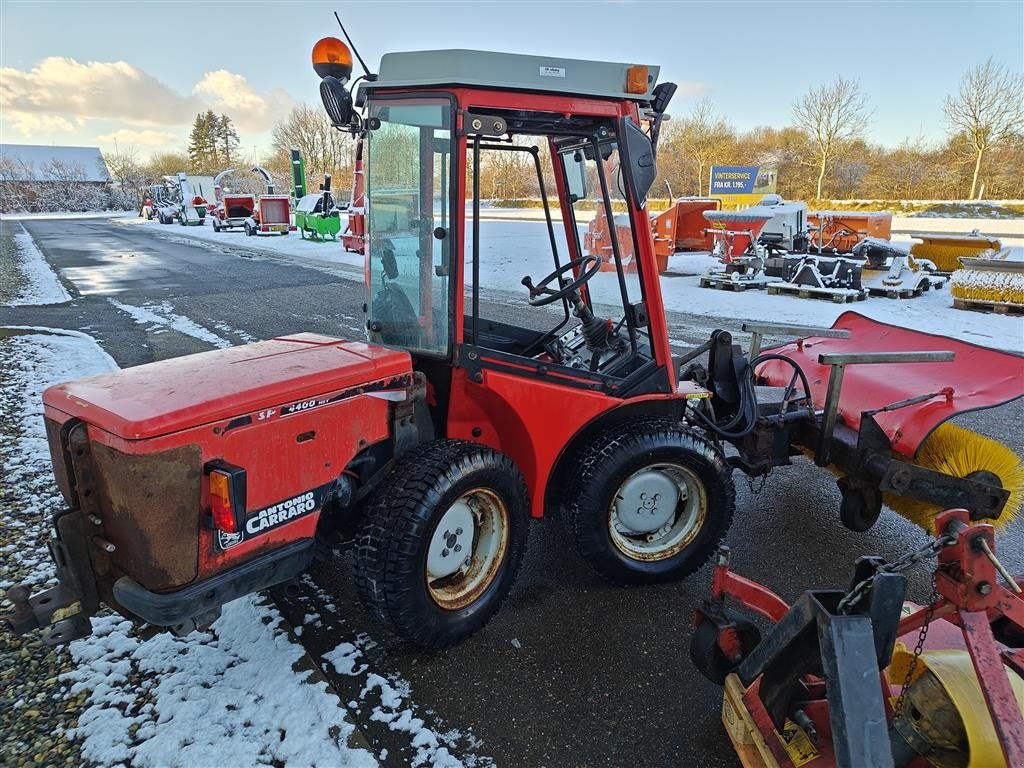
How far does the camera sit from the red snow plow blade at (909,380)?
3074 mm

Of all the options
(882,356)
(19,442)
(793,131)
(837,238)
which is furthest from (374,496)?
(793,131)

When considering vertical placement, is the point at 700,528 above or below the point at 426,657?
above

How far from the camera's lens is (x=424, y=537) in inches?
98.3

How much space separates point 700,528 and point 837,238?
1412 centimetres

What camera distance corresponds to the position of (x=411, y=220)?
2795 mm

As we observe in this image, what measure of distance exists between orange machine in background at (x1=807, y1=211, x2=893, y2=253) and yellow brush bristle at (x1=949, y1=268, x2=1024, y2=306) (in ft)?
13.1

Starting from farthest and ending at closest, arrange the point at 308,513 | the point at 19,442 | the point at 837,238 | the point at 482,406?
1. the point at 837,238
2. the point at 19,442
3. the point at 482,406
4. the point at 308,513

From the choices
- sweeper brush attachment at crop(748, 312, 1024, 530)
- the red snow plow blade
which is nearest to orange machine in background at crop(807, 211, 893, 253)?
A: the red snow plow blade

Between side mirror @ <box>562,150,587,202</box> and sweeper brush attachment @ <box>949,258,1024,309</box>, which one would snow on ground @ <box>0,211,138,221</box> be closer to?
sweeper brush attachment @ <box>949,258,1024,309</box>

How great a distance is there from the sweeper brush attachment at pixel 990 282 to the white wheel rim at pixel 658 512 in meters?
9.97

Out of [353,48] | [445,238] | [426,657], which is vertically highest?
[353,48]

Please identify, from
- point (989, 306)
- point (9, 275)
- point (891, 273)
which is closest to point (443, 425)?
point (989, 306)

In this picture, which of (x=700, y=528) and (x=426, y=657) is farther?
(x=700, y=528)

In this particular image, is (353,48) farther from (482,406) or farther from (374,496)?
(374,496)
